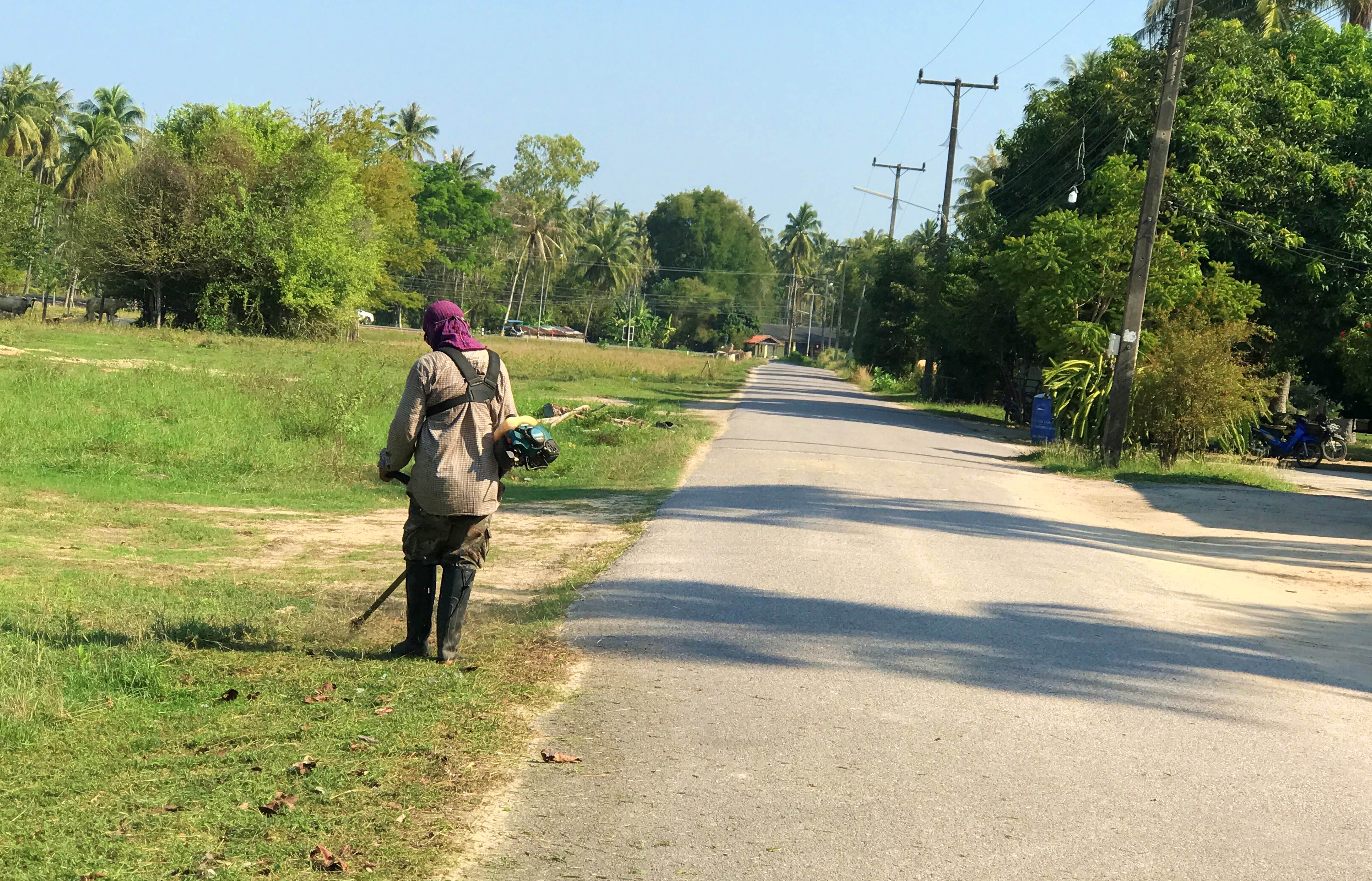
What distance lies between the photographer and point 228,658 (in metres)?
6.35

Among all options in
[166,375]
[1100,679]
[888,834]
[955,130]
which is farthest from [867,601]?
[955,130]

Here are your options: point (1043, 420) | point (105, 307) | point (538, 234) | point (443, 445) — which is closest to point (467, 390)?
point (443, 445)

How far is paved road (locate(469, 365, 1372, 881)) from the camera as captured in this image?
4.38 metres

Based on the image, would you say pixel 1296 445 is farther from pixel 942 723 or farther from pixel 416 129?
pixel 416 129

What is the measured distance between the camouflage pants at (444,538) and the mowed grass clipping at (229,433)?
6.77 meters

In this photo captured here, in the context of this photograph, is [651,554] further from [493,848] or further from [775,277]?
[775,277]

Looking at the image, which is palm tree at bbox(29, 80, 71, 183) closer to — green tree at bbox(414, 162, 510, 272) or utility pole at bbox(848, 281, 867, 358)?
green tree at bbox(414, 162, 510, 272)

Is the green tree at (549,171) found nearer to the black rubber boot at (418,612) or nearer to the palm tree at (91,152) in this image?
the palm tree at (91,152)

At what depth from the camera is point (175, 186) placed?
44938 mm

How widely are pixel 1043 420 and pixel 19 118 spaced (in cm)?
6384

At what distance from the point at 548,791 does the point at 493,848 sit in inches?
24.0

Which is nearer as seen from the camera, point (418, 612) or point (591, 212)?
point (418, 612)

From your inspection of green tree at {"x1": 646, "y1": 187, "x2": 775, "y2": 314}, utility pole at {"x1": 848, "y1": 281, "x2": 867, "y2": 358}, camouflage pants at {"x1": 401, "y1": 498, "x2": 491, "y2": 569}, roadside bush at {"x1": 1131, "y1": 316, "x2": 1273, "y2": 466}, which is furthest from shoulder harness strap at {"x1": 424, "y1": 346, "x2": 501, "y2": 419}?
green tree at {"x1": 646, "y1": 187, "x2": 775, "y2": 314}

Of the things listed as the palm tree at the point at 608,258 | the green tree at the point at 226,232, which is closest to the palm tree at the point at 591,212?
the palm tree at the point at 608,258
